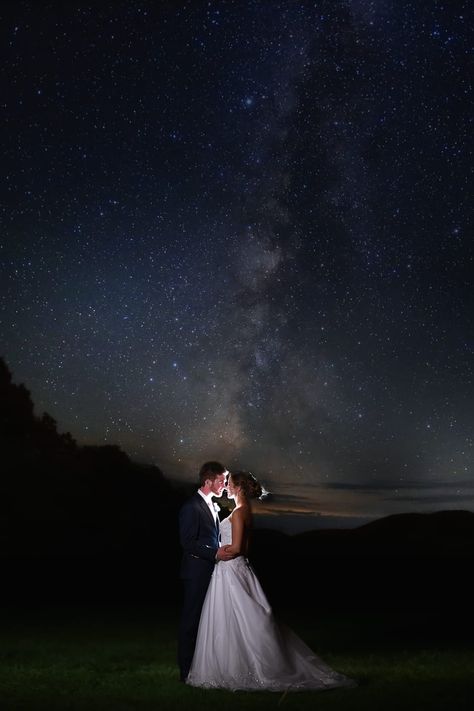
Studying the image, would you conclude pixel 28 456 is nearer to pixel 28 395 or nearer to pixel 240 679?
pixel 28 395

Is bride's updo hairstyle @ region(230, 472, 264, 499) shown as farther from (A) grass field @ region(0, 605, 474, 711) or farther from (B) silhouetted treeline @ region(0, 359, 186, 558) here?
(B) silhouetted treeline @ region(0, 359, 186, 558)

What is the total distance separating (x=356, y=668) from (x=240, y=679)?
11.5ft

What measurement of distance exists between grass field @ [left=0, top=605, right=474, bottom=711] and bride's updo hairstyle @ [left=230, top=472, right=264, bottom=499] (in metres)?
2.35

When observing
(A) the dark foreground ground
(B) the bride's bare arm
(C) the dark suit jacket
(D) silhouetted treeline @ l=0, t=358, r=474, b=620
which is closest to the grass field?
(A) the dark foreground ground

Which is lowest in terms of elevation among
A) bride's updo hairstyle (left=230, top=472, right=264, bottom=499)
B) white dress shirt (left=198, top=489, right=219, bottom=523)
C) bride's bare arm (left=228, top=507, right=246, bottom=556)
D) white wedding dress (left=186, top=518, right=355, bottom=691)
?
white wedding dress (left=186, top=518, right=355, bottom=691)

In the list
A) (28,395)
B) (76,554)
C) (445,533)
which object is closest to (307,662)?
(76,554)

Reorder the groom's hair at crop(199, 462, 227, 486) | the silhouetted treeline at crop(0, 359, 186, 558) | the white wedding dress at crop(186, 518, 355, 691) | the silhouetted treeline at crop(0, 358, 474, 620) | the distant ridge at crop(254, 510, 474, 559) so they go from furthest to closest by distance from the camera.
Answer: the distant ridge at crop(254, 510, 474, 559) < the silhouetted treeline at crop(0, 359, 186, 558) < the silhouetted treeline at crop(0, 358, 474, 620) < the groom's hair at crop(199, 462, 227, 486) < the white wedding dress at crop(186, 518, 355, 691)

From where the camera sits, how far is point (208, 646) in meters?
10.2

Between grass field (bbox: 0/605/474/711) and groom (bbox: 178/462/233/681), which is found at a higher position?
groom (bbox: 178/462/233/681)

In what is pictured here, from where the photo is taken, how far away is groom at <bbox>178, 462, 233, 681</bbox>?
33.8ft

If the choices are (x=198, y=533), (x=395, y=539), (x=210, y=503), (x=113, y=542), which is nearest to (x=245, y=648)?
(x=198, y=533)

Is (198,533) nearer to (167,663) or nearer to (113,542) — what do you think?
(167,663)

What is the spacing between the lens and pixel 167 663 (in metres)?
13.6

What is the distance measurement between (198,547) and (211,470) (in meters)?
0.99
